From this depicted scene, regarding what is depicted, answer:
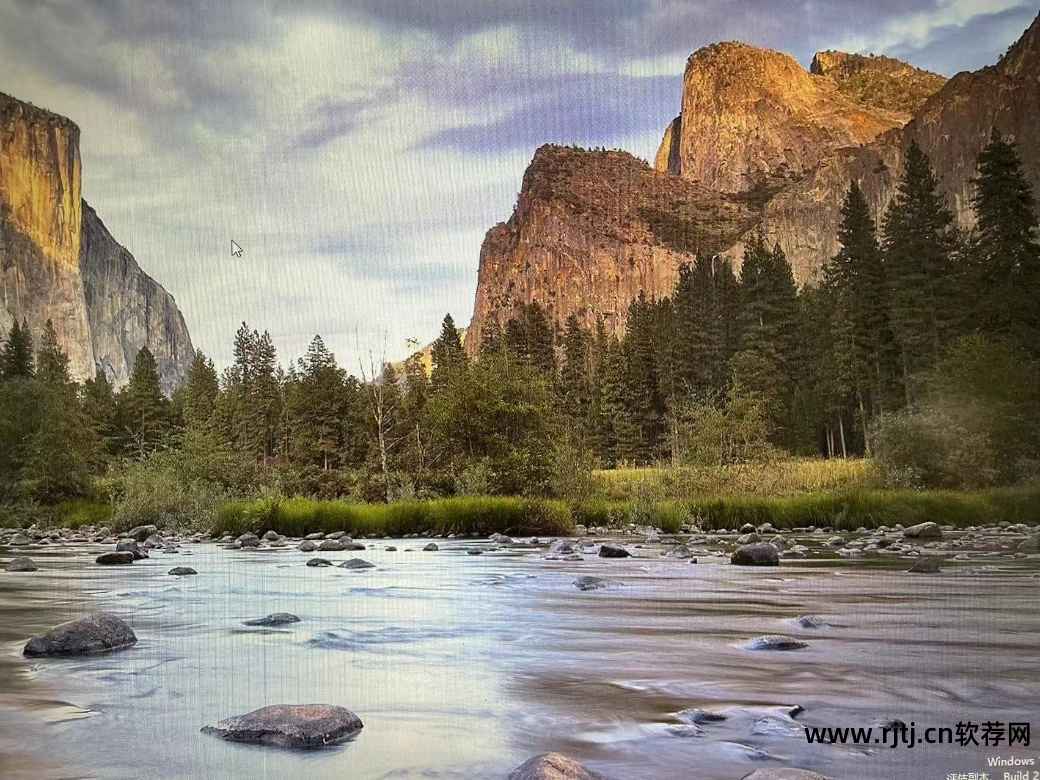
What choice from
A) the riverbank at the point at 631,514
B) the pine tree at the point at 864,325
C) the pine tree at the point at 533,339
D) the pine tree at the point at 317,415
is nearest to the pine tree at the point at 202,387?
the pine tree at the point at 317,415

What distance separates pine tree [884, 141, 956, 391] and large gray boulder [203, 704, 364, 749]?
5329cm

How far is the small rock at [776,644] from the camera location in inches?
216

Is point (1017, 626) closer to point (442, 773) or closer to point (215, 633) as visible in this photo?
point (442, 773)

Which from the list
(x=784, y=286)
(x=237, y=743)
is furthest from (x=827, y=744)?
(x=784, y=286)

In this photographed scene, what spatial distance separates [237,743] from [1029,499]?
25182mm

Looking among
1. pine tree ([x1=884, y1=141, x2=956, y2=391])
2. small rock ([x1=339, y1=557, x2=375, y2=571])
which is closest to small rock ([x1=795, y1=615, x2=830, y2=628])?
small rock ([x1=339, y1=557, x2=375, y2=571])

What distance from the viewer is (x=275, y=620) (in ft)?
23.7

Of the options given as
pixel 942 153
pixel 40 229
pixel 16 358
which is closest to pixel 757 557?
pixel 16 358

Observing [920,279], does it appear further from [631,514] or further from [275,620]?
[275,620]

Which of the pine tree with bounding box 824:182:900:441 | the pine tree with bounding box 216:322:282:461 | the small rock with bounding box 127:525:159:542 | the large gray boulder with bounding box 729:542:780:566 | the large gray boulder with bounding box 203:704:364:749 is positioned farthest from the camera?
the pine tree with bounding box 216:322:282:461

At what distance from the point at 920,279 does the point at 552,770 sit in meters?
56.5

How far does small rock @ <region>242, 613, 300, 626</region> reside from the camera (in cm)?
718

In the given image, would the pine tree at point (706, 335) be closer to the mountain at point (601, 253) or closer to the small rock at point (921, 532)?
the small rock at point (921, 532)

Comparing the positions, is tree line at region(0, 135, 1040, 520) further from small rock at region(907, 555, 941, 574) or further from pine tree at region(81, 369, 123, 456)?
small rock at region(907, 555, 941, 574)
